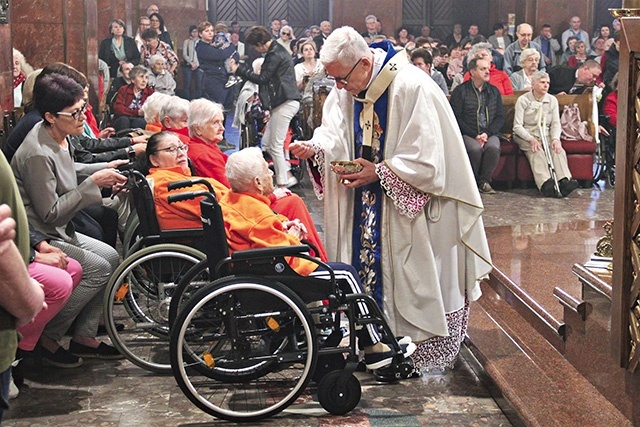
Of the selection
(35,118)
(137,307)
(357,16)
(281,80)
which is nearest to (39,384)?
(137,307)

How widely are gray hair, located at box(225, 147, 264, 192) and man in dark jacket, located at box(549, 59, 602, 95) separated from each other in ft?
24.3

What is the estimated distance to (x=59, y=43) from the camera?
8656 millimetres

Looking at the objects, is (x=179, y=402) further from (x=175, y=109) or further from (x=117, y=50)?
(x=117, y=50)

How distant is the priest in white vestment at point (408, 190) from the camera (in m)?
4.45

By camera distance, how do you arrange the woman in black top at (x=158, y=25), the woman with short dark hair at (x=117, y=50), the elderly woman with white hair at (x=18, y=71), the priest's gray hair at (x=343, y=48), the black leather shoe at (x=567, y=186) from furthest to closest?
1. the woman in black top at (x=158, y=25)
2. the woman with short dark hair at (x=117, y=50)
3. the black leather shoe at (x=567, y=186)
4. the elderly woman with white hair at (x=18, y=71)
5. the priest's gray hair at (x=343, y=48)

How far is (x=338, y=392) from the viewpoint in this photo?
13.2ft

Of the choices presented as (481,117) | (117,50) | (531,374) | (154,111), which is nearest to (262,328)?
(531,374)

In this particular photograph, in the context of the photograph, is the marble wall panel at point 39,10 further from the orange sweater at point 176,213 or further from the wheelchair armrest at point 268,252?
the wheelchair armrest at point 268,252

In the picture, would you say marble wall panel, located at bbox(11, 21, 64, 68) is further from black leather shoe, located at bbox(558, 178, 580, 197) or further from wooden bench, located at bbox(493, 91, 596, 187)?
black leather shoe, located at bbox(558, 178, 580, 197)

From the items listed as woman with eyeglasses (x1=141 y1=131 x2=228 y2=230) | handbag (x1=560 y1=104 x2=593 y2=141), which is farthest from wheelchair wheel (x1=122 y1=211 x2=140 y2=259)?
handbag (x1=560 y1=104 x2=593 y2=141)

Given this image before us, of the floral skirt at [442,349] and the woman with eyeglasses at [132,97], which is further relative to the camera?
the woman with eyeglasses at [132,97]

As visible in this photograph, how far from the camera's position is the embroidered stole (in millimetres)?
4559

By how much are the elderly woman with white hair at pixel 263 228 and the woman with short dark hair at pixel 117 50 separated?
913cm

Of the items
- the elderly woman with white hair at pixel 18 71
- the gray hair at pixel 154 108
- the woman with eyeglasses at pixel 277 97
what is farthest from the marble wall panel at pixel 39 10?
the gray hair at pixel 154 108
